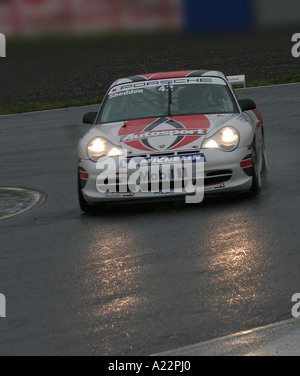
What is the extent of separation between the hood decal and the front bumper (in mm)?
303

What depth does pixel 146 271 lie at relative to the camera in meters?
7.44

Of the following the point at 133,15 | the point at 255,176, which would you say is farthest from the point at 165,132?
the point at 133,15

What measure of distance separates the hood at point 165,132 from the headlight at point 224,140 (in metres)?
0.08

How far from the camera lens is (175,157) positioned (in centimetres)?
955

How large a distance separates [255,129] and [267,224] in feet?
6.72

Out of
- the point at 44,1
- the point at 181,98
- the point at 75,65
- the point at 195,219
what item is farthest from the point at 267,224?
the point at 75,65

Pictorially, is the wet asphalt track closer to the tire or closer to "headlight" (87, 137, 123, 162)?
the tire

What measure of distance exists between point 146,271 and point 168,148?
243 centimetres
